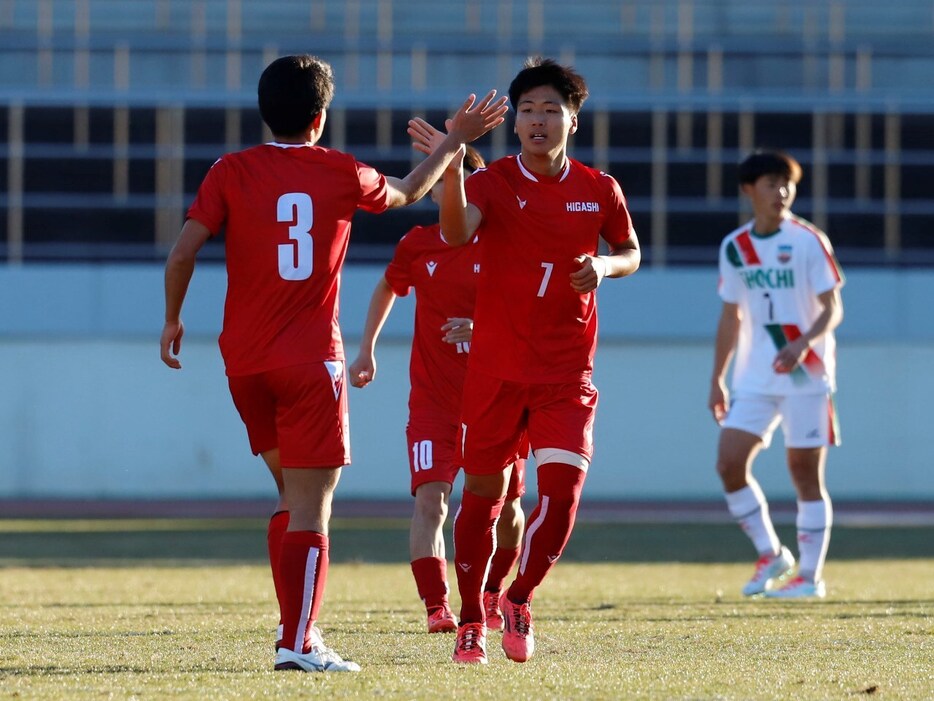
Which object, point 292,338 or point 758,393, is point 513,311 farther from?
point 758,393

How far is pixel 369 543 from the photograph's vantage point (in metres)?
15.3

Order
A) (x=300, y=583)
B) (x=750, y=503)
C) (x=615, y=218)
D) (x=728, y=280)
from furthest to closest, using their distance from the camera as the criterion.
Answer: (x=728, y=280), (x=750, y=503), (x=615, y=218), (x=300, y=583)

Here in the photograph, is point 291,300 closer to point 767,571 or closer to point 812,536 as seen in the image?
point 767,571

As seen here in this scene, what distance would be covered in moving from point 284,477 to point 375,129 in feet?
75.4

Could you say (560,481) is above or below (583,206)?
below

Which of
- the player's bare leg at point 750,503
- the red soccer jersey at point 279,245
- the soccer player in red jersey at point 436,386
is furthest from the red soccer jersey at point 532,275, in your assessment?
the player's bare leg at point 750,503

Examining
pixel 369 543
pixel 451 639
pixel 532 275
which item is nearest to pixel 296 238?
pixel 532 275

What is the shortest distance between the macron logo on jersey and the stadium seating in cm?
2128

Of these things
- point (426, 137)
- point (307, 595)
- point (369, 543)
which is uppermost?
point (426, 137)

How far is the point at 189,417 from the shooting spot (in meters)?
26.7

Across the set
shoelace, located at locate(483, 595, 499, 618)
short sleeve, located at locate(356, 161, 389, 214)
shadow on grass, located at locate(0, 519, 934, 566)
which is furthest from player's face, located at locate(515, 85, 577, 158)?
shadow on grass, located at locate(0, 519, 934, 566)

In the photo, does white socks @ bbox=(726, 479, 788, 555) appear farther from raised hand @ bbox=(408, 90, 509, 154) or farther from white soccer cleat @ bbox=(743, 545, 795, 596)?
raised hand @ bbox=(408, 90, 509, 154)

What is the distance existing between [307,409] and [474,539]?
959mm

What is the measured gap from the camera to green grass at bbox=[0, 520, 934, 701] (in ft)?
17.5
